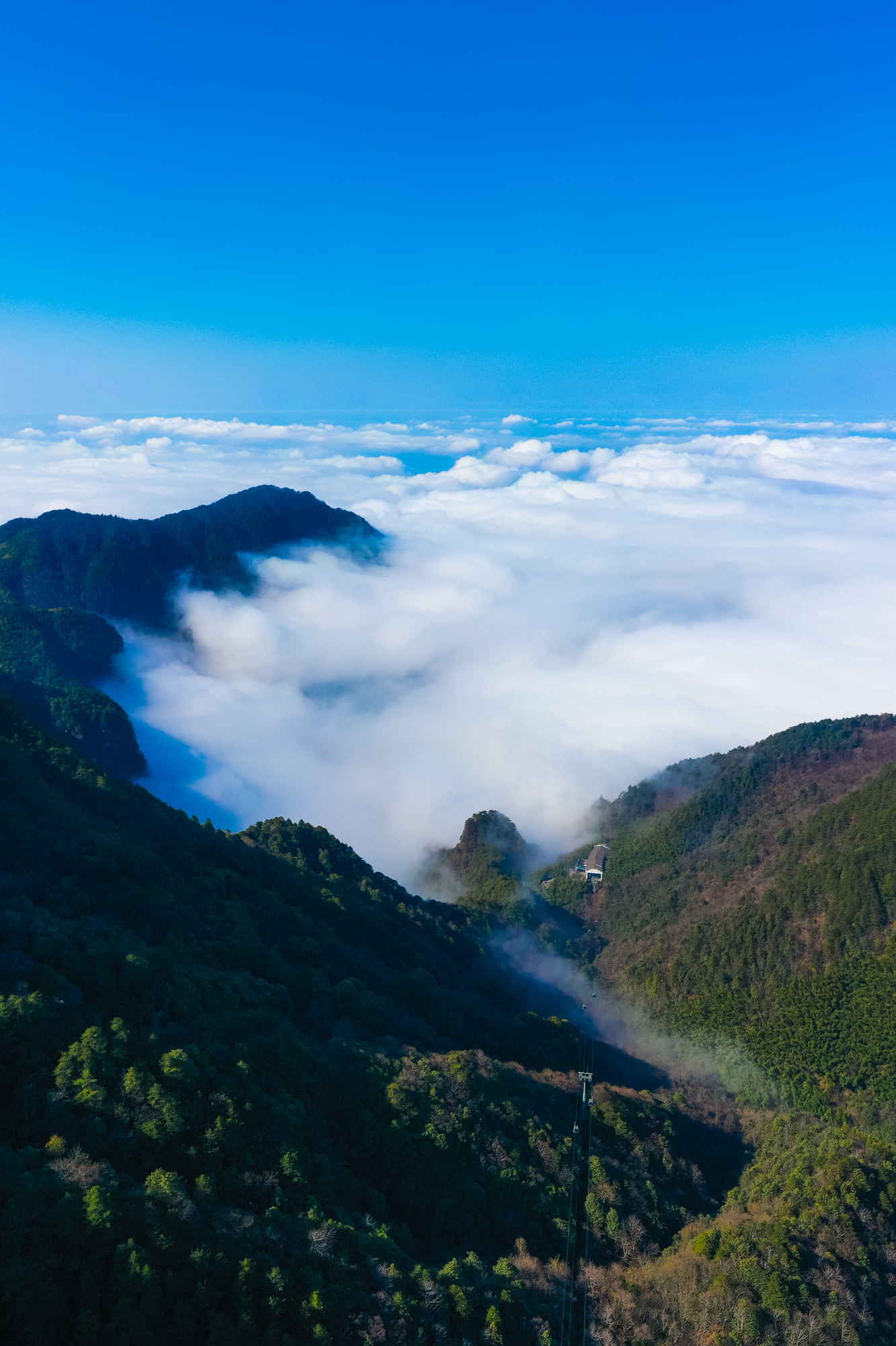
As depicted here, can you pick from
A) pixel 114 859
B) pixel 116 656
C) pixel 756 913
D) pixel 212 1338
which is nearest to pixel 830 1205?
pixel 212 1338

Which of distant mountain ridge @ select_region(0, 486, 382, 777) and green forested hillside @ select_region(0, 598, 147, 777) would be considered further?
distant mountain ridge @ select_region(0, 486, 382, 777)

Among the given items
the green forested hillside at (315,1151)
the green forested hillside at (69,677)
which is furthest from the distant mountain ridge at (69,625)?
the green forested hillside at (315,1151)

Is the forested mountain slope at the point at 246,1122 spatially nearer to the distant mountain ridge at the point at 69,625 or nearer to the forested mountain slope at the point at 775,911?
the forested mountain slope at the point at 775,911

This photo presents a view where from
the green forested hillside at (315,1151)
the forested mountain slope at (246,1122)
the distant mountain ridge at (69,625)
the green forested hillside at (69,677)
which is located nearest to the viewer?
the forested mountain slope at (246,1122)

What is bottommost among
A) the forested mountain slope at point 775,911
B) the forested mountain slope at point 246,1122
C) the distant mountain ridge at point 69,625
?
the forested mountain slope at point 775,911

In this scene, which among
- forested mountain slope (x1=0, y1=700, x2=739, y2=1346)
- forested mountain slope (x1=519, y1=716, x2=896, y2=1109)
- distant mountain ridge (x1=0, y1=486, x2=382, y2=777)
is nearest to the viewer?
forested mountain slope (x1=0, y1=700, x2=739, y2=1346)

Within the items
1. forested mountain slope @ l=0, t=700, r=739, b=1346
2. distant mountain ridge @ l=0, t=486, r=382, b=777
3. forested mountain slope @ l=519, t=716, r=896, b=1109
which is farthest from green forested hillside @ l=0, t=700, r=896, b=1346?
distant mountain ridge @ l=0, t=486, r=382, b=777

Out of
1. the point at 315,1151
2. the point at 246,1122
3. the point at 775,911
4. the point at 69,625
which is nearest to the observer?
the point at 246,1122

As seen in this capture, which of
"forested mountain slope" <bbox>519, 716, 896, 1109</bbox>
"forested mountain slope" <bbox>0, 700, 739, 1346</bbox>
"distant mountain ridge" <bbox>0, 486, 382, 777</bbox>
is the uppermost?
"distant mountain ridge" <bbox>0, 486, 382, 777</bbox>

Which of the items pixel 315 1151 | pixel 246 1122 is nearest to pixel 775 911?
pixel 315 1151

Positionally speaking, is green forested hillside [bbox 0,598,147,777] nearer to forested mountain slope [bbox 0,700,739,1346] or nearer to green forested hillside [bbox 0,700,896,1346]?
green forested hillside [bbox 0,700,896,1346]

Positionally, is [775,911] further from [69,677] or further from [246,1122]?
[69,677]
